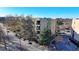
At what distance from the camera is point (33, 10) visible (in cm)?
213

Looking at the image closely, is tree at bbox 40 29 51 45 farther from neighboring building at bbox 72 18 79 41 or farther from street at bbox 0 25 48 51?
neighboring building at bbox 72 18 79 41

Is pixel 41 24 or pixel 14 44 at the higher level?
pixel 41 24

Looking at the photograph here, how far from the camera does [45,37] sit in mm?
2146

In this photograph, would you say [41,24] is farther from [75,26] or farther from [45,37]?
[75,26]

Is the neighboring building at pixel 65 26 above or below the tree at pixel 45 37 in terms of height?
above

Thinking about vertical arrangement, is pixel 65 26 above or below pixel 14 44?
above

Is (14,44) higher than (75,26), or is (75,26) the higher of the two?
(75,26)

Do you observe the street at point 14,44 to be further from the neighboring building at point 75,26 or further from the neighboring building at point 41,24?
the neighboring building at point 75,26

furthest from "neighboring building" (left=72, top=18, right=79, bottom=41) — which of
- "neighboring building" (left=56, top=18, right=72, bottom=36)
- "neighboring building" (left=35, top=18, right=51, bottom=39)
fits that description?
"neighboring building" (left=35, top=18, right=51, bottom=39)

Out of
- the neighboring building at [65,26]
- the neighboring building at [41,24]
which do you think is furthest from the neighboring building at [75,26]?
the neighboring building at [41,24]

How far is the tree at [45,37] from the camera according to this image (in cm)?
214

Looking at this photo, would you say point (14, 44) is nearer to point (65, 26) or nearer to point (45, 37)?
point (45, 37)

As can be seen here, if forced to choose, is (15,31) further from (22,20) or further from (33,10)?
(33,10)

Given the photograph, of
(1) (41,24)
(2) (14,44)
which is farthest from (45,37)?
(2) (14,44)
